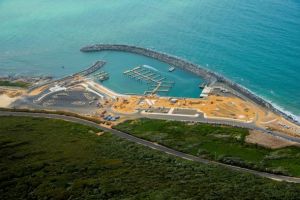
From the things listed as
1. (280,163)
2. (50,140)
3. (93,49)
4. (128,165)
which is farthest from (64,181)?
(93,49)

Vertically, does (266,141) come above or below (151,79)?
below

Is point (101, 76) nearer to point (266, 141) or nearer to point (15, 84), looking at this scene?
point (15, 84)

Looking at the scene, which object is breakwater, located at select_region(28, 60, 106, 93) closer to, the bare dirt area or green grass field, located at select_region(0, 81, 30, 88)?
the bare dirt area

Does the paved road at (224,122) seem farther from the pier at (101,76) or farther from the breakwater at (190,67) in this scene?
the pier at (101,76)

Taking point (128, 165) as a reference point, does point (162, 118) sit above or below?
above

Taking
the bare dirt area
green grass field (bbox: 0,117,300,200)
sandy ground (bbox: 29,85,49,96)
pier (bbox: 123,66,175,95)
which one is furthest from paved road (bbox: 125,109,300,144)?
the bare dirt area

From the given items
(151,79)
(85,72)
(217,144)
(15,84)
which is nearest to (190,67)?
(151,79)

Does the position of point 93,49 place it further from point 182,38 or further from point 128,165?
point 128,165
